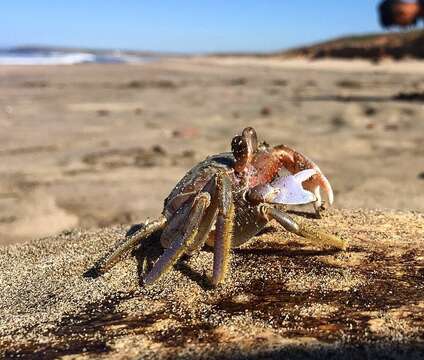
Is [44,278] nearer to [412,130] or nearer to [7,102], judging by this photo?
[412,130]

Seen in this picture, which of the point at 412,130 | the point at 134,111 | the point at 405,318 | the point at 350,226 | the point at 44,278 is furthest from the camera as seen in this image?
the point at 134,111

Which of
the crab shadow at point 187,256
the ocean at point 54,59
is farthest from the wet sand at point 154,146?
the ocean at point 54,59

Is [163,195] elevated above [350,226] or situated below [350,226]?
below

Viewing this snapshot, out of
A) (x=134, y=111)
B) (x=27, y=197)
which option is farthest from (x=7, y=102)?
(x=27, y=197)

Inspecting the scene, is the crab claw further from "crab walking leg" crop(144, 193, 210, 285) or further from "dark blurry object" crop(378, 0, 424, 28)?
"dark blurry object" crop(378, 0, 424, 28)

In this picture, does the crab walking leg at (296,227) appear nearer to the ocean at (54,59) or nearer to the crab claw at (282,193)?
the crab claw at (282,193)

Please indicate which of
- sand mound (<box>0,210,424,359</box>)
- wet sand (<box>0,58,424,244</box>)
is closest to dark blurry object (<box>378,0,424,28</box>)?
wet sand (<box>0,58,424,244</box>)
